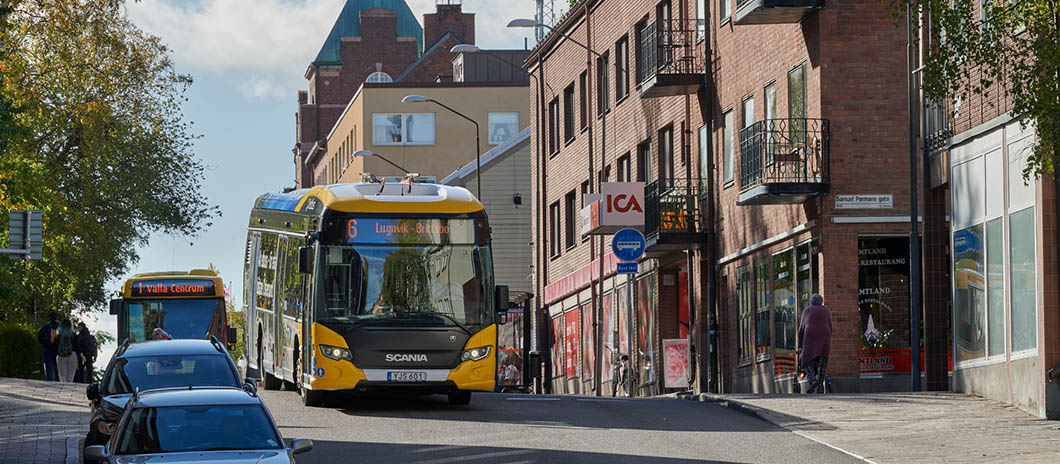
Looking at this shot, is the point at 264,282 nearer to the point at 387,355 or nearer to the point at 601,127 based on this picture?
the point at 387,355

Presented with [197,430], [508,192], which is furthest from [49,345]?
[508,192]

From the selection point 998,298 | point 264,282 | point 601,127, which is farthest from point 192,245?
point 998,298

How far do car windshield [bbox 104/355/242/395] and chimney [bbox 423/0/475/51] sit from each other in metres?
83.9

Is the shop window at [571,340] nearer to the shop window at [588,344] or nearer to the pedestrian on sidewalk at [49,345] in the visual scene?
the shop window at [588,344]

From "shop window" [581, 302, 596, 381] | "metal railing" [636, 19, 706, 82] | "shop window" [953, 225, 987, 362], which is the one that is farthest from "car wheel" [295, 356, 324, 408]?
"shop window" [581, 302, 596, 381]

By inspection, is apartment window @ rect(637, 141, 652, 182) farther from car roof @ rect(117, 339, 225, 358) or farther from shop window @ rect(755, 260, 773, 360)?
car roof @ rect(117, 339, 225, 358)

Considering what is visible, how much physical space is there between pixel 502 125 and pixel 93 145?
34.8 metres

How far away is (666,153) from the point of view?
4047 cm

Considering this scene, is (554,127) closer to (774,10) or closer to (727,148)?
(727,148)

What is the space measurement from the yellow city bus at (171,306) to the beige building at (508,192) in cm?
2884

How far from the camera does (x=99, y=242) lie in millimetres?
49531

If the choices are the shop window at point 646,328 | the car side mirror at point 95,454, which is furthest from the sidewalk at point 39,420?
the shop window at point 646,328

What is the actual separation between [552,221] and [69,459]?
36.0 m

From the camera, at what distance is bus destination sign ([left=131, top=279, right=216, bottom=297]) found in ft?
127
